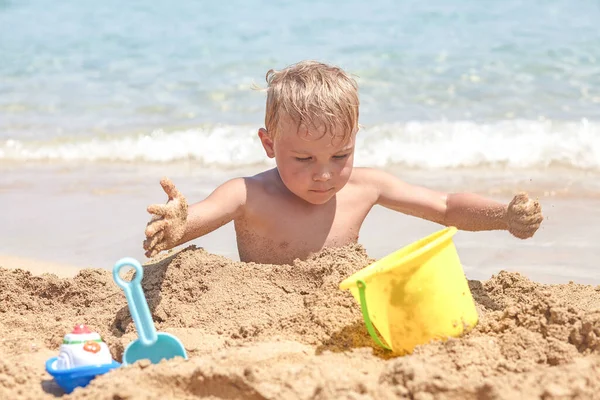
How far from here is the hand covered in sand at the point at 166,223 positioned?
8.86ft

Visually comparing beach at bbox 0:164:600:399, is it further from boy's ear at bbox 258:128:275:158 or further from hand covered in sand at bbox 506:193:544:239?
boy's ear at bbox 258:128:275:158

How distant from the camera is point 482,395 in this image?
6.09 feet

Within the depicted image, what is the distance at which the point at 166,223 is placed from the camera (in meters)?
2.75

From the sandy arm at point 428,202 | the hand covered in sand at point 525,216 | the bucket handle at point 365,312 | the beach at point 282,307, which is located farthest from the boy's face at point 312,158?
the bucket handle at point 365,312

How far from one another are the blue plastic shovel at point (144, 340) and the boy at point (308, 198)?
15.4 inches

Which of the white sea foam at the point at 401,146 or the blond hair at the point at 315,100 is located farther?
the white sea foam at the point at 401,146

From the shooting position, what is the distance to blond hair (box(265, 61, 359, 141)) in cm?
298

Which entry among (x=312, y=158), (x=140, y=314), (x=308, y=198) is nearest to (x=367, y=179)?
(x=308, y=198)

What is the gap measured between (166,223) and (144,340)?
1.80 feet

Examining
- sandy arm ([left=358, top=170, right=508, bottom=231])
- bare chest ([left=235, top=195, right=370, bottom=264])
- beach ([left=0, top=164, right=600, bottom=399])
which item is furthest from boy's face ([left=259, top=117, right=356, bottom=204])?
sandy arm ([left=358, top=170, right=508, bottom=231])

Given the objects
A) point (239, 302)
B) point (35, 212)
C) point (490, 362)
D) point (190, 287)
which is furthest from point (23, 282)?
point (490, 362)

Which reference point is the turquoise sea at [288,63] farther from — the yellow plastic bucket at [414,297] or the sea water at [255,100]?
the yellow plastic bucket at [414,297]

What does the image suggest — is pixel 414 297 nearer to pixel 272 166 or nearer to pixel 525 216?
pixel 525 216

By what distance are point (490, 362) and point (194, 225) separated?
1.31 m
